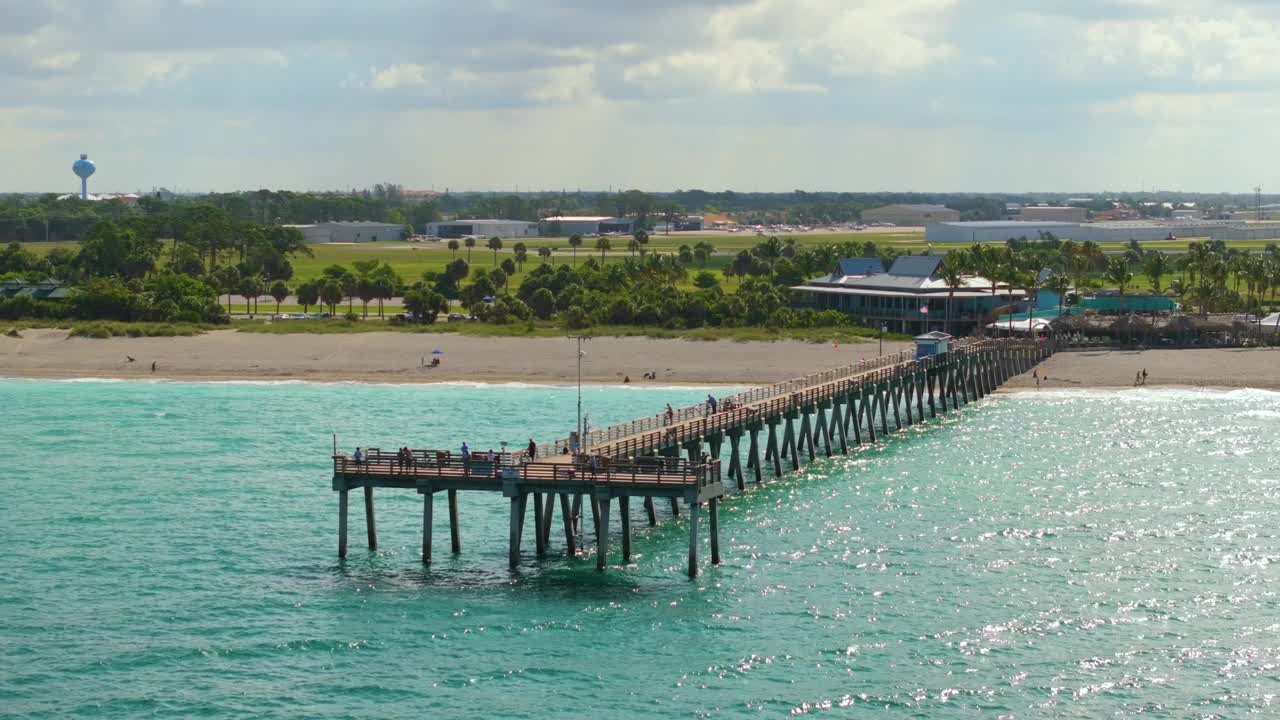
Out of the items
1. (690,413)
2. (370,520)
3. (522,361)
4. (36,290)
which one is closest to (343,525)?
(370,520)

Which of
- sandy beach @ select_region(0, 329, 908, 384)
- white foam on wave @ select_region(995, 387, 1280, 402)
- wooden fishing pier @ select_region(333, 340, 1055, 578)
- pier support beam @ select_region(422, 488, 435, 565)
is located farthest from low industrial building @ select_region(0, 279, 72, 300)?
pier support beam @ select_region(422, 488, 435, 565)

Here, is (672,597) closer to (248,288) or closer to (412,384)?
(412,384)

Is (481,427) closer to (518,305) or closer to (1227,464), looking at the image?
(1227,464)

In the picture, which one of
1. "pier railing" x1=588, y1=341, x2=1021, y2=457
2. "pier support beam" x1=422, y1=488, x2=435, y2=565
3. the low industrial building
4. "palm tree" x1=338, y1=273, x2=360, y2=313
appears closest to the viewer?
"pier support beam" x1=422, y1=488, x2=435, y2=565

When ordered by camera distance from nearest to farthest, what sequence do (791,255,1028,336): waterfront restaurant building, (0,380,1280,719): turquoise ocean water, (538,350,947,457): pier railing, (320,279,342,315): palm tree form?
(0,380,1280,719): turquoise ocean water, (538,350,947,457): pier railing, (791,255,1028,336): waterfront restaurant building, (320,279,342,315): palm tree

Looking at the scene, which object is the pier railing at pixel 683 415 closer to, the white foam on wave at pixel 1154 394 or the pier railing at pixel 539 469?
the pier railing at pixel 539 469

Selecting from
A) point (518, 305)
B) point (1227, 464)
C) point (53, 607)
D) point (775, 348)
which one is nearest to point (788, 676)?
point (53, 607)

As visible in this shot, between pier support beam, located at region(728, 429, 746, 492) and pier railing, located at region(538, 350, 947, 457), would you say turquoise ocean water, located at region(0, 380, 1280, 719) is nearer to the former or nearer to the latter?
pier support beam, located at region(728, 429, 746, 492)
